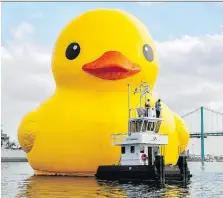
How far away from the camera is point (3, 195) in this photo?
18.0 metres

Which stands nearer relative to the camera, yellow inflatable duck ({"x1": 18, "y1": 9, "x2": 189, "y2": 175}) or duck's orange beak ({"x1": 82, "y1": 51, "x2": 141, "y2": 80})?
duck's orange beak ({"x1": 82, "y1": 51, "x2": 141, "y2": 80})

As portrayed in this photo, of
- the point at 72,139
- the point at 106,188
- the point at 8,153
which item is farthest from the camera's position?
the point at 8,153

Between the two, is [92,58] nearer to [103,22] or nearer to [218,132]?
[103,22]

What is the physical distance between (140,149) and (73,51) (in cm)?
565

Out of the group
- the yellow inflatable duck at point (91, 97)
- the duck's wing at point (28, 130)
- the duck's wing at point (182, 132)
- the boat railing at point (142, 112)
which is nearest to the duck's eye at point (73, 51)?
the yellow inflatable duck at point (91, 97)

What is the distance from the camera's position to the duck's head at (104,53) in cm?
2338

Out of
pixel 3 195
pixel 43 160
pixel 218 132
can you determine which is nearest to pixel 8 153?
pixel 218 132

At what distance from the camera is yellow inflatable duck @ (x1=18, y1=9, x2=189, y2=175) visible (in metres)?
23.1

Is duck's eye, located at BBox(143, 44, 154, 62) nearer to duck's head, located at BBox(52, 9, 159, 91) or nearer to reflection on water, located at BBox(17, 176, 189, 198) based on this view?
duck's head, located at BBox(52, 9, 159, 91)

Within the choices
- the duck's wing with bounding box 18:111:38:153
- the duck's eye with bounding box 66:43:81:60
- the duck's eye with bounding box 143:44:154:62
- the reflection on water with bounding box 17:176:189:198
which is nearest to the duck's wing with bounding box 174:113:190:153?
the duck's eye with bounding box 143:44:154:62

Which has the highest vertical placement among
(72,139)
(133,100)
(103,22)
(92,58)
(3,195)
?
(103,22)

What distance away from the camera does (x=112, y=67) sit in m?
23.0

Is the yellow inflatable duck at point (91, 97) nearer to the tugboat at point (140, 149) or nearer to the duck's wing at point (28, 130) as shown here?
the duck's wing at point (28, 130)

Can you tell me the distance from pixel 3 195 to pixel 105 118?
6772 mm
